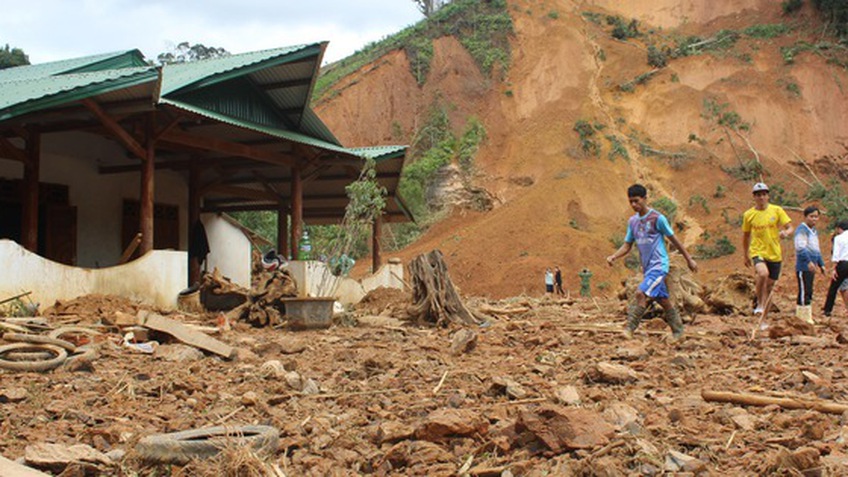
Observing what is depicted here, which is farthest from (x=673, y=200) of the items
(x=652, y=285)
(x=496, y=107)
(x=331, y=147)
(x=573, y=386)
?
(x=573, y=386)

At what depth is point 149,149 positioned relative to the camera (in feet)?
37.6

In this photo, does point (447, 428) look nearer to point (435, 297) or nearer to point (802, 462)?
point (802, 462)

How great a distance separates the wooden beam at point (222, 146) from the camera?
1190cm

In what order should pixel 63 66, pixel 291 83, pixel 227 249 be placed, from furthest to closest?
pixel 227 249
pixel 63 66
pixel 291 83

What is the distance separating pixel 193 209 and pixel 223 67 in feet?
11.8

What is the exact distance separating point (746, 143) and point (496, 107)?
1322cm

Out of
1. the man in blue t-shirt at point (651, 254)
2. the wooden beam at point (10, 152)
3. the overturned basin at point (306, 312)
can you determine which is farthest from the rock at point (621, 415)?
the wooden beam at point (10, 152)

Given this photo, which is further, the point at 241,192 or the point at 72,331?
the point at 241,192

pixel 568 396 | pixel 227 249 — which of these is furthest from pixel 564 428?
pixel 227 249

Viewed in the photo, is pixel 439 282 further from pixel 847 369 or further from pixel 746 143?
pixel 746 143

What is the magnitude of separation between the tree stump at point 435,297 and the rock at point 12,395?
6208mm

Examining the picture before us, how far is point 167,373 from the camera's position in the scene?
20.5ft

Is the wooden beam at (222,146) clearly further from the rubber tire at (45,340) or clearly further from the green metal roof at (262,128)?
the rubber tire at (45,340)

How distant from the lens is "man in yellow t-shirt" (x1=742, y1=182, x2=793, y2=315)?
8.89m
